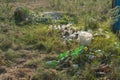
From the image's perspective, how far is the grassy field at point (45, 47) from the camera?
15.4ft

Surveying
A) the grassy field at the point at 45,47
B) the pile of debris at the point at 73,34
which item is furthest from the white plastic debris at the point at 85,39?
the grassy field at the point at 45,47

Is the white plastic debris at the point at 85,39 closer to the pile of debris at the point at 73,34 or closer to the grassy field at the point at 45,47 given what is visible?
the pile of debris at the point at 73,34

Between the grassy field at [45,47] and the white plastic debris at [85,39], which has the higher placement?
the white plastic debris at [85,39]

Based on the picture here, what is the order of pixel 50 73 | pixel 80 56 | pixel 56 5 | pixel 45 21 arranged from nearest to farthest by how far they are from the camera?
1. pixel 50 73
2. pixel 80 56
3. pixel 45 21
4. pixel 56 5

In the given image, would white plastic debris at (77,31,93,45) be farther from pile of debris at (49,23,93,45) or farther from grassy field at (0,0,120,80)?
grassy field at (0,0,120,80)

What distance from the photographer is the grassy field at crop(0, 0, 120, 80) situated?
470 centimetres

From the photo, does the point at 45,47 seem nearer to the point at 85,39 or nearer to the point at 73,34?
the point at 73,34

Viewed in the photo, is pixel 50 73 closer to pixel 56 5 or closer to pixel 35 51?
pixel 35 51

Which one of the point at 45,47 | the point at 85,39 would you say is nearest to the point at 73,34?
the point at 45,47

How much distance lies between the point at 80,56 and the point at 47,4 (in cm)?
410

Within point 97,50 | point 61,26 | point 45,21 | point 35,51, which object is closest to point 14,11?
point 45,21

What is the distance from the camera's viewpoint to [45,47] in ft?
19.1

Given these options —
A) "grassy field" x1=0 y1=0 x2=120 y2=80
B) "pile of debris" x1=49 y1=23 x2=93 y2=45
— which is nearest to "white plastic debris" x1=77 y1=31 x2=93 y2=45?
"pile of debris" x1=49 y1=23 x2=93 y2=45

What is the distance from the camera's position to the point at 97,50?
5305mm
